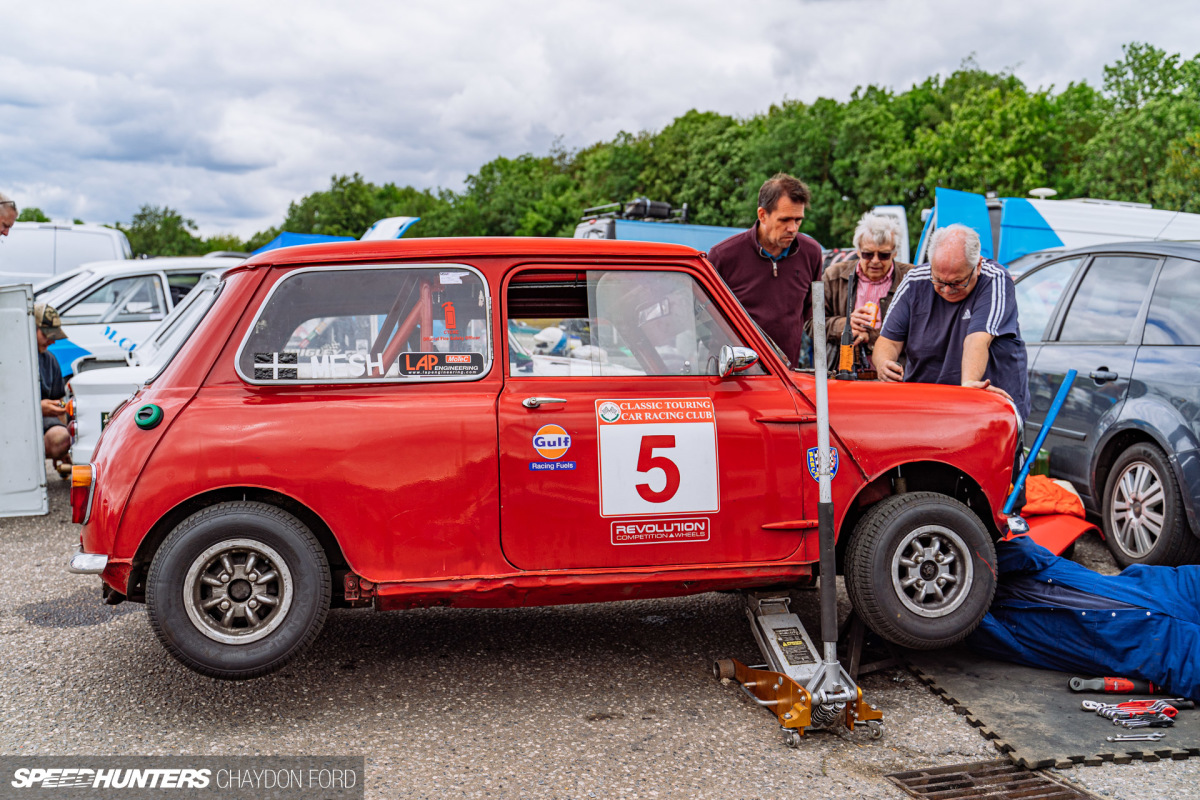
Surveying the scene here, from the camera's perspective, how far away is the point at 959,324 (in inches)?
193

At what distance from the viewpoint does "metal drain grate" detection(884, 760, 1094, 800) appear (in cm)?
317

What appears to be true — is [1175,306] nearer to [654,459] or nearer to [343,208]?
[654,459]

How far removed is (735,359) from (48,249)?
14115mm

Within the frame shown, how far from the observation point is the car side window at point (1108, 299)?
223 inches

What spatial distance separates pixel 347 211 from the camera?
2913 inches

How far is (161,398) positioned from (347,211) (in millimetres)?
74226

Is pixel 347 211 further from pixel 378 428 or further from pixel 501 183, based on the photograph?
pixel 378 428

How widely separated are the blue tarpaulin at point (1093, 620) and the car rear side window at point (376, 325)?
104 inches

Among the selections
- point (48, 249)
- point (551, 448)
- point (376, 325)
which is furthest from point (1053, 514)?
point (48, 249)

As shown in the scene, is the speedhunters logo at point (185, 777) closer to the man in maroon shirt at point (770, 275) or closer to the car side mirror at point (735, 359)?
the car side mirror at point (735, 359)

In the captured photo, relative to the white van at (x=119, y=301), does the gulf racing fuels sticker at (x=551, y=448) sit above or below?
below

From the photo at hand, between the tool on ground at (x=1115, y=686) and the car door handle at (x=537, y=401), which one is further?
the tool on ground at (x=1115, y=686)

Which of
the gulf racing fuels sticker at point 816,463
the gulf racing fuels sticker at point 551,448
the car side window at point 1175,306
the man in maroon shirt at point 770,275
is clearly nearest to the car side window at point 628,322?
the gulf racing fuels sticker at point 551,448

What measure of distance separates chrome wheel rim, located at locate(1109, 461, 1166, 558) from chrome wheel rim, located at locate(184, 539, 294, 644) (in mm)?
4600
